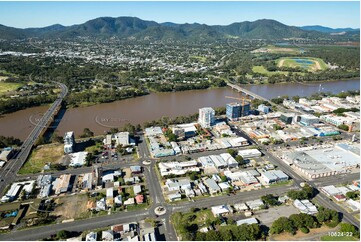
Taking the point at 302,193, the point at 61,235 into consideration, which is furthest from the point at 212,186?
the point at 61,235

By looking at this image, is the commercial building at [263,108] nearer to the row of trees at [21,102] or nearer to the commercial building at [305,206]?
the commercial building at [305,206]

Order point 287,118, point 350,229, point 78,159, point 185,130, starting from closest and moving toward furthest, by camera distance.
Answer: point 350,229 → point 78,159 → point 185,130 → point 287,118

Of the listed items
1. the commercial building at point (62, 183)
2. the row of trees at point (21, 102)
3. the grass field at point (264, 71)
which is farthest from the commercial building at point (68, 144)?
the grass field at point (264, 71)

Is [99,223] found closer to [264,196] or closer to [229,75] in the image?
[264,196]

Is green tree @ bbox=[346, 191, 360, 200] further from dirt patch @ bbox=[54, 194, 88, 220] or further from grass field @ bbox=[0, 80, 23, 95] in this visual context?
grass field @ bbox=[0, 80, 23, 95]

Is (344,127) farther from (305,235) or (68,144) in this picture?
(68,144)
